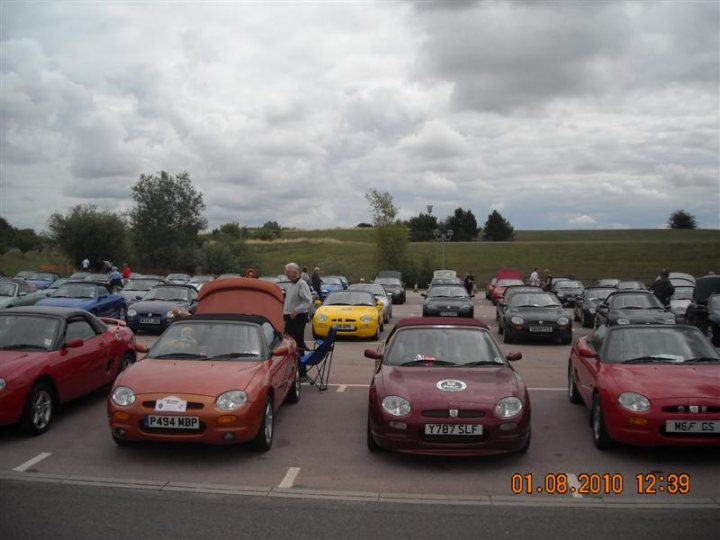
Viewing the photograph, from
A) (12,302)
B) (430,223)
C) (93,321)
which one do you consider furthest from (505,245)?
(93,321)

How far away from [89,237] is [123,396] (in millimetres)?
54570

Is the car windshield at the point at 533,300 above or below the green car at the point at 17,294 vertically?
below

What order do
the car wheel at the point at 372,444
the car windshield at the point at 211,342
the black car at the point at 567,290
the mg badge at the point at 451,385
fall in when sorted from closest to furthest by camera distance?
1. the mg badge at the point at 451,385
2. the car wheel at the point at 372,444
3. the car windshield at the point at 211,342
4. the black car at the point at 567,290

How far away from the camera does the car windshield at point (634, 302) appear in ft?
57.5

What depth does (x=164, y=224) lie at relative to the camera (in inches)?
2234

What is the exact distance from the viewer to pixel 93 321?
9703mm

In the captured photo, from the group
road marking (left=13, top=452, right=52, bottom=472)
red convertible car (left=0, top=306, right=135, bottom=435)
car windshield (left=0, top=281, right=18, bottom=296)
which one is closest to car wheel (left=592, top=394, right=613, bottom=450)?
road marking (left=13, top=452, right=52, bottom=472)

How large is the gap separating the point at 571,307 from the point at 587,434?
2624 centimetres

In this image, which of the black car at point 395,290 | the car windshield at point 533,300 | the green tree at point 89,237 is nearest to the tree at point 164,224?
the green tree at point 89,237

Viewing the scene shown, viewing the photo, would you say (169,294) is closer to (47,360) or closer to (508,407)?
(47,360)

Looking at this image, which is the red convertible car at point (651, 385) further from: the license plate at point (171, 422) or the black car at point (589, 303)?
the black car at point (589, 303)

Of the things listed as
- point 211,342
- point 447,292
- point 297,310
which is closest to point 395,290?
point 447,292

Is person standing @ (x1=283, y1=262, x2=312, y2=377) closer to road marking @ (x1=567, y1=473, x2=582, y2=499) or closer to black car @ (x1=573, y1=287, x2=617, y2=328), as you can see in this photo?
road marking @ (x1=567, y1=473, x2=582, y2=499)
